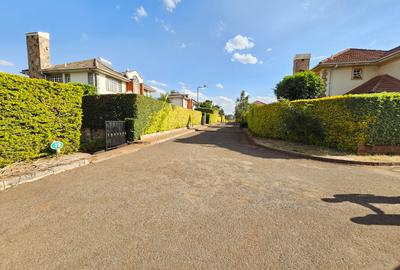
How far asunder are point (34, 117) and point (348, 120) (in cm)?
1156

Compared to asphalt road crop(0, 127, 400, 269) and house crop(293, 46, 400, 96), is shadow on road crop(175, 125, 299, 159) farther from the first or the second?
house crop(293, 46, 400, 96)

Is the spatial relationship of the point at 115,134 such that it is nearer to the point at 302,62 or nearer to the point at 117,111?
the point at 117,111

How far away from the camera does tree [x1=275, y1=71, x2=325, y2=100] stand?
43.2 ft

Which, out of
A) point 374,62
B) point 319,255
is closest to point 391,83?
point 374,62

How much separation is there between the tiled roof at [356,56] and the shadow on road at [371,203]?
635 inches

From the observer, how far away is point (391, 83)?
1262 centimetres

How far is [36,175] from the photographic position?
431cm

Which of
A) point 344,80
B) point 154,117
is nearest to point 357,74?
point 344,80

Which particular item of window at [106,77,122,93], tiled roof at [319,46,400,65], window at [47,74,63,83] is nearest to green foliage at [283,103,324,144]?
tiled roof at [319,46,400,65]

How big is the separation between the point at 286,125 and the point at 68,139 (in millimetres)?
10626

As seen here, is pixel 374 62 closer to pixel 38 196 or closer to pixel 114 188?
pixel 114 188

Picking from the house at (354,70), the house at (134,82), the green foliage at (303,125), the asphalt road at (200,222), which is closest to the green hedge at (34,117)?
the asphalt road at (200,222)

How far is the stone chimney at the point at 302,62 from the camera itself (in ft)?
65.4

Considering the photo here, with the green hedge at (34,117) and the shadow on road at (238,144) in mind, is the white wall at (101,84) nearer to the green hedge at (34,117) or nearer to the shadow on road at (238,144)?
the shadow on road at (238,144)
